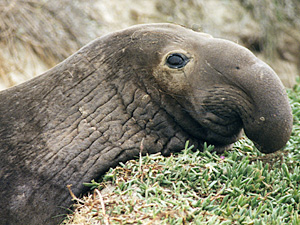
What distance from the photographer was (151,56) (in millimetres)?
3377

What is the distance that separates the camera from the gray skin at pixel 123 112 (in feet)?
10.5

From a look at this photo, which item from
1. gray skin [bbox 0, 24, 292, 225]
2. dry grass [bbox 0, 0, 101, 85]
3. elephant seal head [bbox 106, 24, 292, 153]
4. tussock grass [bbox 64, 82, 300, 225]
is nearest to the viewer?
tussock grass [bbox 64, 82, 300, 225]

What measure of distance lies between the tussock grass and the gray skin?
0.17 meters

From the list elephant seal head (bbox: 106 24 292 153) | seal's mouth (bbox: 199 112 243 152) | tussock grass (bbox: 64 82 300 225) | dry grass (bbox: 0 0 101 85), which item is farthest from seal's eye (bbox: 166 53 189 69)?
dry grass (bbox: 0 0 101 85)

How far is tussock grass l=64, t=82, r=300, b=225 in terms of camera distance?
2729mm

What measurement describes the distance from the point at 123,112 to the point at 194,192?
2.81 feet

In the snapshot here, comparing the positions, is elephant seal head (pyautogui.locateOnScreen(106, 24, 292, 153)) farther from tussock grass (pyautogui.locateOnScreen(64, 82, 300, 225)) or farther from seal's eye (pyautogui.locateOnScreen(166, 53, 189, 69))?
tussock grass (pyautogui.locateOnScreen(64, 82, 300, 225))

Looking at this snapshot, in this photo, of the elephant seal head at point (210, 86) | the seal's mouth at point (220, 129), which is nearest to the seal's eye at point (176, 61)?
the elephant seal head at point (210, 86)

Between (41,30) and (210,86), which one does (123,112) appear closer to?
(210,86)

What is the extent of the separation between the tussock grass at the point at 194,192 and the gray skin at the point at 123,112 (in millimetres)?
165

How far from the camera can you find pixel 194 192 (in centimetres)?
298

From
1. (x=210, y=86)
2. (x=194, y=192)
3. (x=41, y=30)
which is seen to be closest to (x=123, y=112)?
(x=210, y=86)

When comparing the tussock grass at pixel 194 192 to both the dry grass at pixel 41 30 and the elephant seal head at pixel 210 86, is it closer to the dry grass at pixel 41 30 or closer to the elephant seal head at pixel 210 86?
the elephant seal head at pixel 210 86

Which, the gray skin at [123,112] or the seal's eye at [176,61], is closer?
the gray skin at [123,112]
